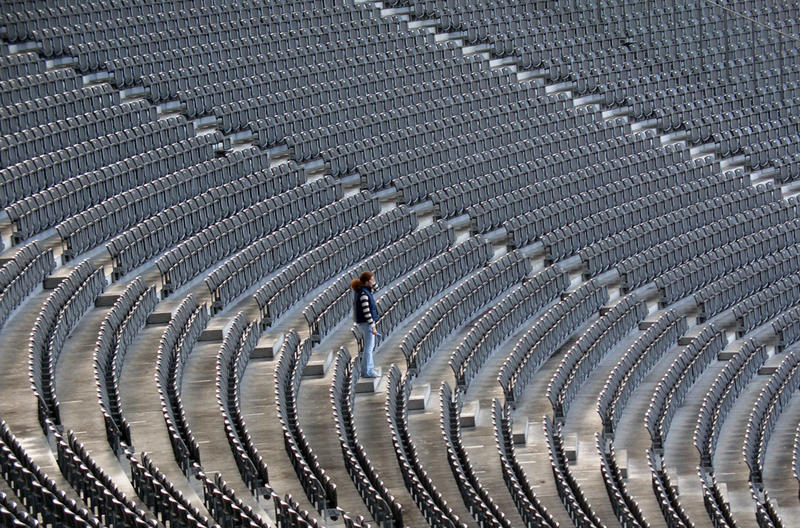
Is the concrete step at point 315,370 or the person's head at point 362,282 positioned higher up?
the person's head at point 362,282

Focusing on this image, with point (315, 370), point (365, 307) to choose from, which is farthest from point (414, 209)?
point (365, 307)

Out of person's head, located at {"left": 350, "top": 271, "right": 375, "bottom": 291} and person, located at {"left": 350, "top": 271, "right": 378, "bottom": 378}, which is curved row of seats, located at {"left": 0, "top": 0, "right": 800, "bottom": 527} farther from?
person's head, located at {"left": 350, "top": 271, "right": 375, "bottom": 291}

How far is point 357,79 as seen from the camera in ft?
62.4

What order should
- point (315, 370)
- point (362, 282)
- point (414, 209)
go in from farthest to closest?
point (414, 209) < point (315, 370) < point (362, 282)

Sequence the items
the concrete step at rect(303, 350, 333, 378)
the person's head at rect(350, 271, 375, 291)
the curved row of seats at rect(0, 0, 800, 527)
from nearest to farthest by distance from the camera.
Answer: the curved row of seats at rect(0, 0, 800, 527)
the person's head at rect(350, 271, 375, 291)
the concrete step at rect(303, 350, 333, 378)

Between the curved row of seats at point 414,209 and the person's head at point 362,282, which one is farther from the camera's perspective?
the person's head at point 362,282

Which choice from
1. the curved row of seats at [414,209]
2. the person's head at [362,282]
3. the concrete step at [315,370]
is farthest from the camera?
the concrete step at [315,370]

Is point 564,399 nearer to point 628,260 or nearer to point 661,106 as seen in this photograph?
point 628,260

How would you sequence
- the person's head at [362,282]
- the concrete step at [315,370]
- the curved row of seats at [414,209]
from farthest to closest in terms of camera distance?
the concrete step at [315,370] → the person's head at [362,282] → the curved row of seats at [414,209]

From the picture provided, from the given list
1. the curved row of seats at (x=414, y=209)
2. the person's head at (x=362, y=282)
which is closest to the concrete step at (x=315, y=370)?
the curved row of seats at (x=414, y=209)

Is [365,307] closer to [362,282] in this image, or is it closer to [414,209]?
[362,282]

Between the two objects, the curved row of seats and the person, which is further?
the person

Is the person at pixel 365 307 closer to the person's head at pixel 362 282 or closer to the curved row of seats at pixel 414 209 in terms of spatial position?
the person's head at pixel 362 282

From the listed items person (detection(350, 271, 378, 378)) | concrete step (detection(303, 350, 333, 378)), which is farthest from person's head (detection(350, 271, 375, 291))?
concrete step (detection(303, 350, 333, 378))
